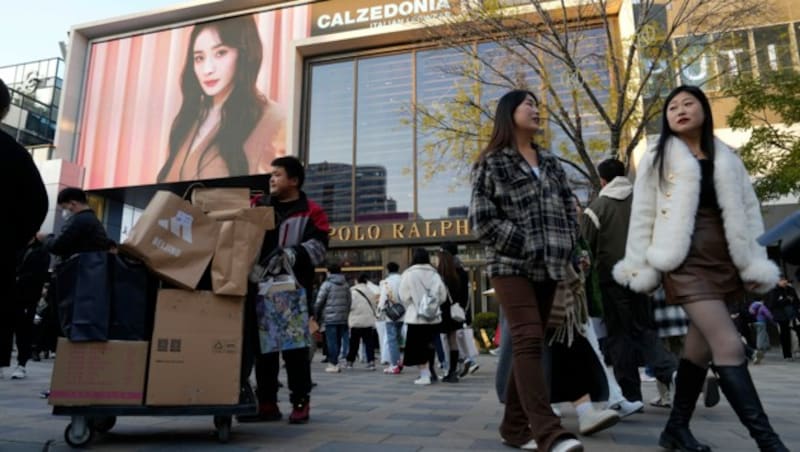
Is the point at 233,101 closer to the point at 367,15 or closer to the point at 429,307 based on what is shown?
the point at 367,15

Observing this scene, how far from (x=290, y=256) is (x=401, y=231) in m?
14.4

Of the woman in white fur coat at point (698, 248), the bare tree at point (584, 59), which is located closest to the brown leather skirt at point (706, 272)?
the woman in white fur coat at point (698, 248)

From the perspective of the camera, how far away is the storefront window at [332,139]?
19203mm

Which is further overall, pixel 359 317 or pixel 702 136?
pixel 359 317

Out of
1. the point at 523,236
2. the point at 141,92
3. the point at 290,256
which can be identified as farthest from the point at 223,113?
the point at 523,236

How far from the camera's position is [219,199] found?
11.3 feet

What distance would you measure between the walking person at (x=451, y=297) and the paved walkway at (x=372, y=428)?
6.01ft

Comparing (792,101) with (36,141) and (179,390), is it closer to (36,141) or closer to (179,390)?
(179,390)

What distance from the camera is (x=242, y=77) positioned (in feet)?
68.2

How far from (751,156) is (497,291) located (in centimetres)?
1105

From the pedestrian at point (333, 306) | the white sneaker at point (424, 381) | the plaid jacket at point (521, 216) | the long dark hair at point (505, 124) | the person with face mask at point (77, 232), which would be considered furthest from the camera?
the pedestrian at point (333, 306)

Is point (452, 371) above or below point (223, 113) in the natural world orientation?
below

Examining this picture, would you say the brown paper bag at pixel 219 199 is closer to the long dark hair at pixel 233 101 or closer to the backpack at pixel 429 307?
the backpack at pixel 429 307

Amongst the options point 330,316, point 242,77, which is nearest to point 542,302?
point 330,316
